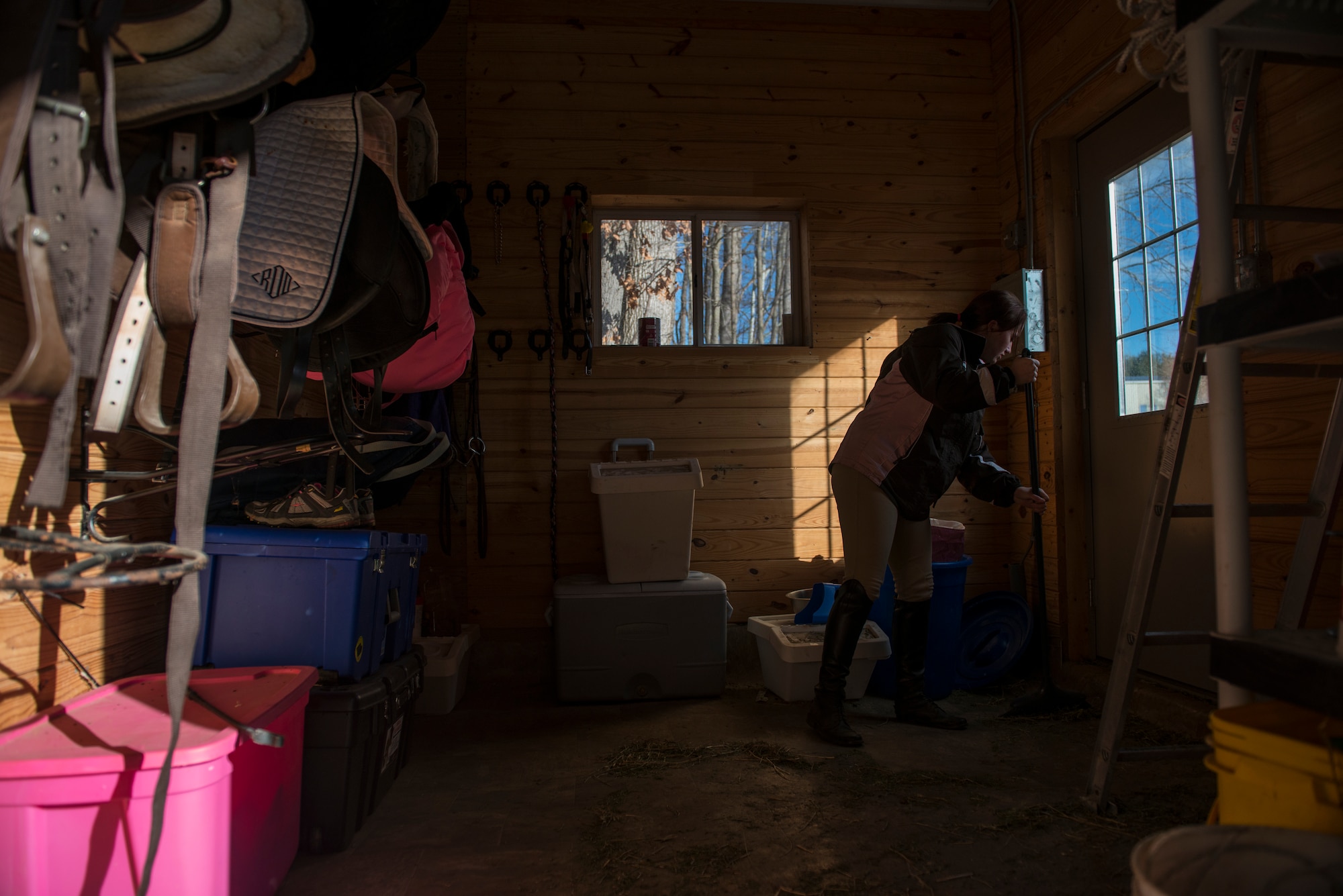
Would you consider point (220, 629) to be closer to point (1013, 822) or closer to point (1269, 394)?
point (1013, 822)

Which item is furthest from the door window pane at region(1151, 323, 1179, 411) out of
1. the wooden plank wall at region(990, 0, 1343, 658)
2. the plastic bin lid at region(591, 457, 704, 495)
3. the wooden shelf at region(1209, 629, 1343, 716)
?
the wooden shelf at region(1209, 629, 1343, 716)

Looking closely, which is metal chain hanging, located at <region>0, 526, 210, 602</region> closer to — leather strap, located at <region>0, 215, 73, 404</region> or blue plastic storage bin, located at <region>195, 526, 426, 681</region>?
leather strap, located at <region>0, 215, 73, 404</region>

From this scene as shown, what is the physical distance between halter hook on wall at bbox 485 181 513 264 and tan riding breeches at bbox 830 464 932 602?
1.71m

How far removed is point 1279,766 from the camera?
923mm

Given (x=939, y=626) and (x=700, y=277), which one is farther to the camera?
(x=700, y=277)

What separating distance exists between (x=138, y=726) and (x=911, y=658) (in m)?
2.16

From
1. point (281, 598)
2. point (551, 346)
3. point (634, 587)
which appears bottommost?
point (634, 587)

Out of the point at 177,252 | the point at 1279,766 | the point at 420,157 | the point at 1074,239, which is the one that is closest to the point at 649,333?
the point at 420,157

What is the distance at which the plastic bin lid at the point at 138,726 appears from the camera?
1.09 meters

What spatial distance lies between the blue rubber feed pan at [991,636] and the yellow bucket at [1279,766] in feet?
6.81

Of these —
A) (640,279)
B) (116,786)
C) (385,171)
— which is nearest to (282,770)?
(116,786)

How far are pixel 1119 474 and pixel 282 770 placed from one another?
2.80 meters

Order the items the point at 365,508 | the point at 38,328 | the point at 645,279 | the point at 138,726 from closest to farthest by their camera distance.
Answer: the point at 38,328 < the point at 138,726 < the point at 365,508 < the point at 645,279

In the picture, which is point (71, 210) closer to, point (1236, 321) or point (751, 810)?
point (1236, 321)
